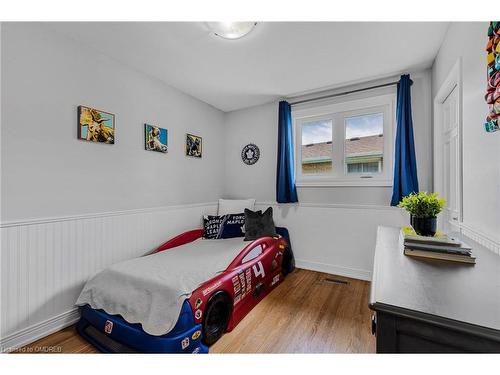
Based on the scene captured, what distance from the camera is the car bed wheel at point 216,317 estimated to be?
1595mm

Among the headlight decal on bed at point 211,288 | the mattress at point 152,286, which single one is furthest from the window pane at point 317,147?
the headlight decal on bed at point 211,288

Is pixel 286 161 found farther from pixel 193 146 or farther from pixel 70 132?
pixel 70 132

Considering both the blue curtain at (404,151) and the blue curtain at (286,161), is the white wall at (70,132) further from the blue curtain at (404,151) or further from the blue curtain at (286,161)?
the blue curtain at (404,151)

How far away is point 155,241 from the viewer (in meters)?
2.52

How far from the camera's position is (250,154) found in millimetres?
3479

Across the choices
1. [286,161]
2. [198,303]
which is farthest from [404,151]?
[198,303]

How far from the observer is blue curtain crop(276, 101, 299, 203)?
304cm

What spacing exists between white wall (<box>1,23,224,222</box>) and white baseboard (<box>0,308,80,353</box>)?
32.4 inches

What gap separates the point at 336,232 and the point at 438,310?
240 cm

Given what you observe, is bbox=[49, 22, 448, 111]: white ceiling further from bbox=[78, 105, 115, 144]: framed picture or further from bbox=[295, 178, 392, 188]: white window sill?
bbox=[295, 178, 392, 188]: white window sill

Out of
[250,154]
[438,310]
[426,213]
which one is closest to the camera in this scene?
[438,310]
